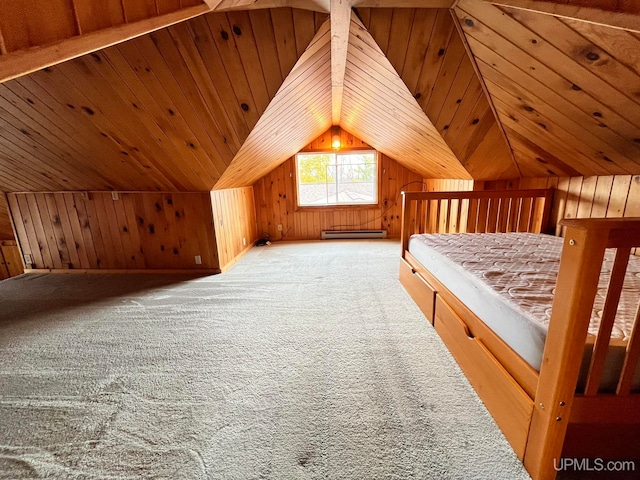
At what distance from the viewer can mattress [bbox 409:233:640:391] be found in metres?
0.96

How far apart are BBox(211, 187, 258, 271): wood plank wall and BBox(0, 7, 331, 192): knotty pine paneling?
55cm

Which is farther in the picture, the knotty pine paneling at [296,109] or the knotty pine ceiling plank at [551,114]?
the knotty pine paneling at [296,109]

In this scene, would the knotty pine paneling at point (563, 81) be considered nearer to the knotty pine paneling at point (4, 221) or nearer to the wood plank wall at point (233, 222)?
the wood plank wall at point (233, 222)

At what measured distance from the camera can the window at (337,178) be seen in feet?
15.9

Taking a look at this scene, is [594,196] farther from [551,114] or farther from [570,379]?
[570,379]

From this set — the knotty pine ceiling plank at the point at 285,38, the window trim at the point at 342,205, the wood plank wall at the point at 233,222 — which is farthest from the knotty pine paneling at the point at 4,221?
the knotty pine ceiling plank at the point at 285,38

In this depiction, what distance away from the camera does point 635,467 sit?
3.20 ft

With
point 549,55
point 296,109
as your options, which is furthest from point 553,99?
point 296,109

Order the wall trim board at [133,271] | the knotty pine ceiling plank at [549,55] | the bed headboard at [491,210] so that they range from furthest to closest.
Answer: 1. the wall trim board at [133,271]
2. the bed headboard at [491,210]
3. the knotty pine ceiling plank at [549,55]

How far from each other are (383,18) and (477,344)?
1888 millimetres

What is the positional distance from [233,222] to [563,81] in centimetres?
354

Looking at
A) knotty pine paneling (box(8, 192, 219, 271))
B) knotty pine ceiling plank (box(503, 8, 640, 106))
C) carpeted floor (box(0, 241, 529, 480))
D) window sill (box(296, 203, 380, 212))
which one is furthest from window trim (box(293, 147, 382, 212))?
knotty pine ceiling plank (box(503, 8, 640, 106))

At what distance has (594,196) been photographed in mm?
2094

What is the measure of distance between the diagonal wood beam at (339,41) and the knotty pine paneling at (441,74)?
0.39 feet
